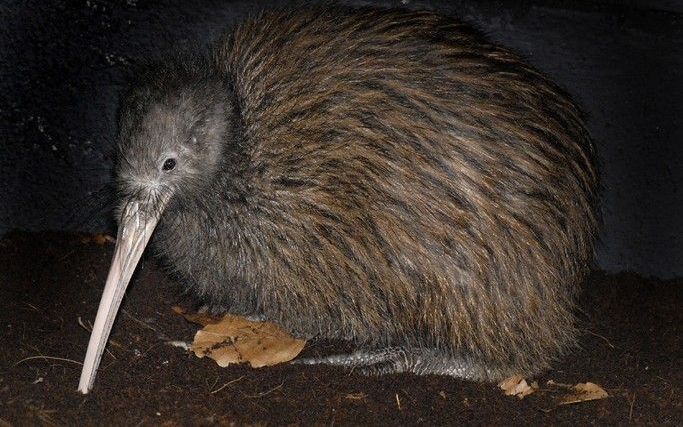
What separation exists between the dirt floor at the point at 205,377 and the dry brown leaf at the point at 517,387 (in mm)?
40

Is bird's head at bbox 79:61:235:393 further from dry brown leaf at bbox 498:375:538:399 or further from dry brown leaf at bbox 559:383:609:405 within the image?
dry brown leaf at bbox 559:383:609:405

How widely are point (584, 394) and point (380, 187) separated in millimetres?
967

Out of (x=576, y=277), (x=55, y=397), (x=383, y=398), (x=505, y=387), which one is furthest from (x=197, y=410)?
(x=576, y=277)

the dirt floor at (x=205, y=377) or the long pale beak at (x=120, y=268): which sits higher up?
the long pale beak at (x=120, y=268)

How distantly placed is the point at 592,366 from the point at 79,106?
2.39 meters

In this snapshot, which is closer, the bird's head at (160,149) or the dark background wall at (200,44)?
the bird's head at (160,149)

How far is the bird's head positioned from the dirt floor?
292 mm

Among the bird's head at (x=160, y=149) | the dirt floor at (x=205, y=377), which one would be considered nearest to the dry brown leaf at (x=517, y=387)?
the dirt floor at (x=205, y=377)

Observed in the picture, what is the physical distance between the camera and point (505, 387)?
11.1 ft

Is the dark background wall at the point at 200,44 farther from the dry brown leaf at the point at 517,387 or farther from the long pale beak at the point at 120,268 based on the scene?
the dry brown leaf at the point at 517,387

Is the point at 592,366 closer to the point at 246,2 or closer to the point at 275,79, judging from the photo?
the point at 275,79

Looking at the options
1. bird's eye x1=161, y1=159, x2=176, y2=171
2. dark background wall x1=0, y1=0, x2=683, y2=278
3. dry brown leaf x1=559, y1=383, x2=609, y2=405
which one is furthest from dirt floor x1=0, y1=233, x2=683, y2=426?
bird's eye x1=161, y1=159, x2=176, y2=171

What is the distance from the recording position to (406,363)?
11.5ft

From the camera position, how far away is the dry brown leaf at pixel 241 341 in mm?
3338
